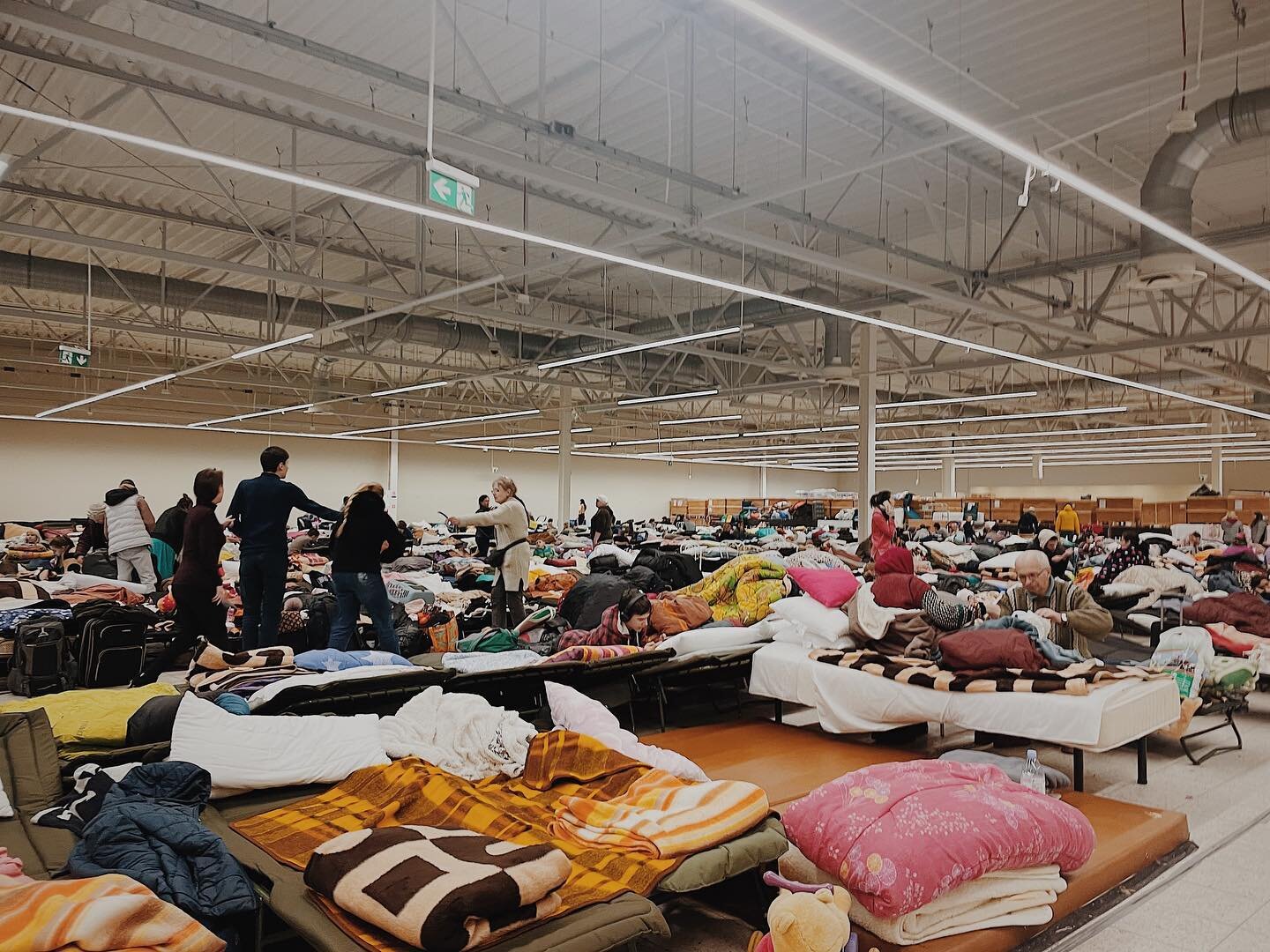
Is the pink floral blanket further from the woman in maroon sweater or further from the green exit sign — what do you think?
the green exit sign

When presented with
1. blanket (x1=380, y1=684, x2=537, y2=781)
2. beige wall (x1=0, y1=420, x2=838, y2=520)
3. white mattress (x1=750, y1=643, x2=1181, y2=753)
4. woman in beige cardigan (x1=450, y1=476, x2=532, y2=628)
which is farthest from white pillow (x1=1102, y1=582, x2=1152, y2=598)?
beige wall (x1=0, y1=420, x2=838, y2=520)

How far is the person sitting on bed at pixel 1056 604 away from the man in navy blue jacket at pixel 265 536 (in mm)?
4354

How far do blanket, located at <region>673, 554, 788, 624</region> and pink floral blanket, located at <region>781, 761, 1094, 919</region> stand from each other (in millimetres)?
2880

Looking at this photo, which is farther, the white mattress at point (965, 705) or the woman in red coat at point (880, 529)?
the woman in red coat at point (880, 529)

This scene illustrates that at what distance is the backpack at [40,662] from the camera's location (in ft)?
19.5

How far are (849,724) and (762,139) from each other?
5166 millimetres

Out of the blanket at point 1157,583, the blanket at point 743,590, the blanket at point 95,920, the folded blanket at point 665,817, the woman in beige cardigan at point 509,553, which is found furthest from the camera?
the blanket at point 1157,583

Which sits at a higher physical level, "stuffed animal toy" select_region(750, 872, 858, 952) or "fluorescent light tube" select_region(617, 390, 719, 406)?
"fluorescent light tube" select_region(617, 390, 719, 406)

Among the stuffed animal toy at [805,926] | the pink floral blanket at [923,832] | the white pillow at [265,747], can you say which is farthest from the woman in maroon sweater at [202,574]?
the stuffed animal toy at [805,926]

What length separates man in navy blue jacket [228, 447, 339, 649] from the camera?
218 inches

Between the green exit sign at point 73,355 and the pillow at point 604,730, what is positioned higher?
the green exit sign at point 73,355

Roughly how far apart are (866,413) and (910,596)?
26.3 ft

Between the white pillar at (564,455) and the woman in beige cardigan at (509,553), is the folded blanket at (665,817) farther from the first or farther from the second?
the white pillar at (564,455)

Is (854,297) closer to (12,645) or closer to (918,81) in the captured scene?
(918,81)
